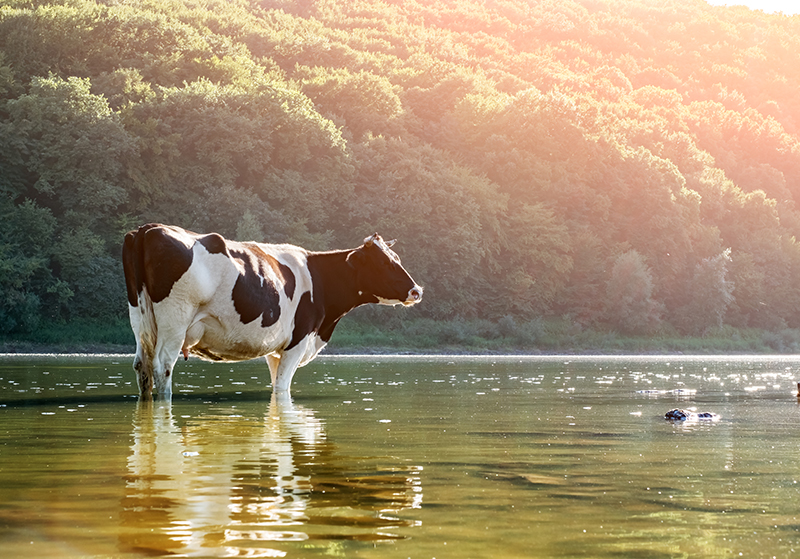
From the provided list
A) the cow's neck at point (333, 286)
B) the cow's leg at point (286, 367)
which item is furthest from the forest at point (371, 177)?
the cow's leg at point (286, 367)

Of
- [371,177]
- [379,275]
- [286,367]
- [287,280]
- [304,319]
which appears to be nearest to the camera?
[287,280]

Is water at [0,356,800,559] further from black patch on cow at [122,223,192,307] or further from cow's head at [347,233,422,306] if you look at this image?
cow's head at [347,233,422,306]

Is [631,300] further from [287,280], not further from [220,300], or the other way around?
[220,300]

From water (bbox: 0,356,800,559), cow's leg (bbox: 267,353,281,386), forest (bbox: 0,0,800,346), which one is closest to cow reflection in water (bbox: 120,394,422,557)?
water (bbox: 0,356,800,559)

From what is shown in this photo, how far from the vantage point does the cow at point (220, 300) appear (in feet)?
46.0

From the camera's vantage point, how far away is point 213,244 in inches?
567

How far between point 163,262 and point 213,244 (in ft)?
2.57

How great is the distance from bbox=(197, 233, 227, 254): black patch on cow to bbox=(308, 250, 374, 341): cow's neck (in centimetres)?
266

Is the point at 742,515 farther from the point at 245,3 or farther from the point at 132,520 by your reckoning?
the point at 245,3

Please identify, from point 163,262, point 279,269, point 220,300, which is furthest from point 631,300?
point 163,262

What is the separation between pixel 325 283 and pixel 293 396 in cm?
194

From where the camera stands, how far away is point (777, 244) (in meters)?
89.9

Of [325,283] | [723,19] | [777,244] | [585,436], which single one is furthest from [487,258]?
[723,19]

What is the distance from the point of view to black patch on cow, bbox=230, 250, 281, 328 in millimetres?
14672
